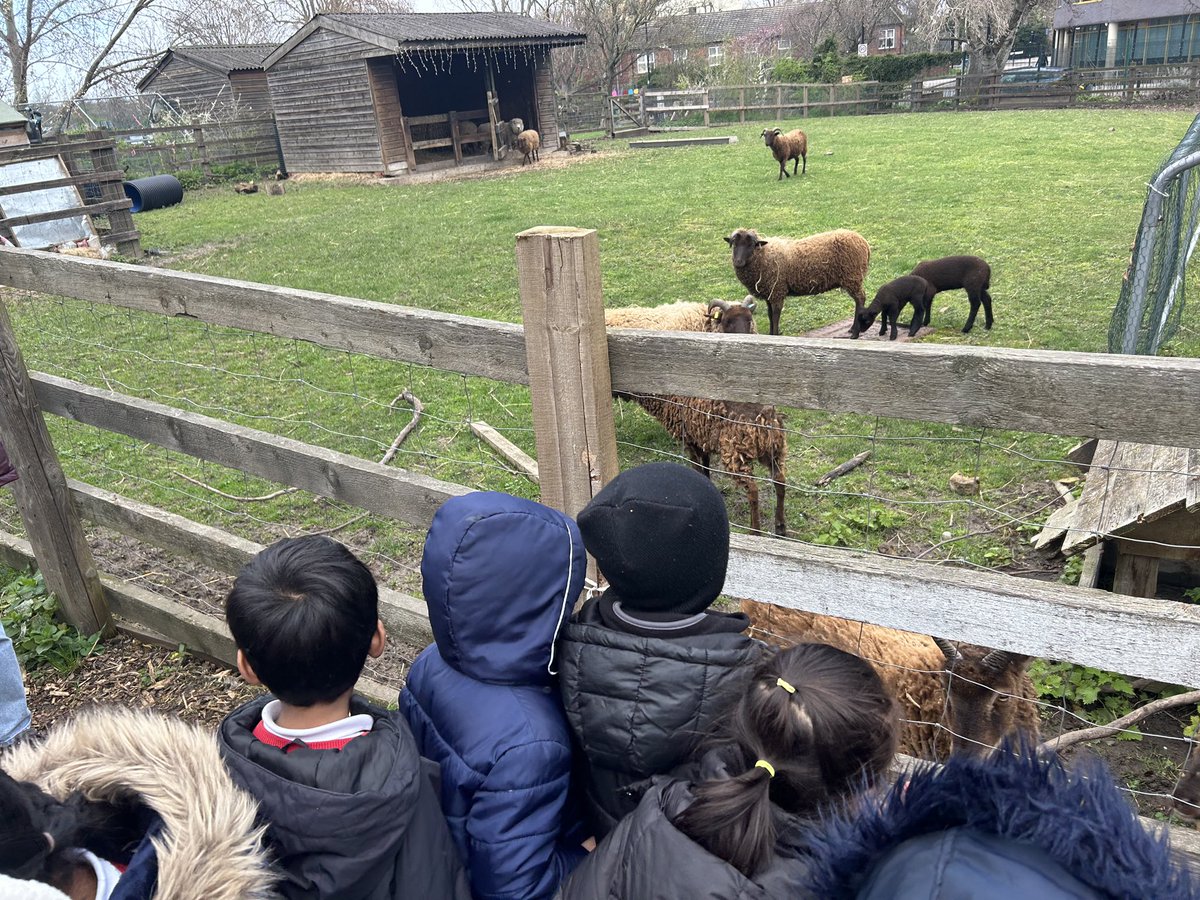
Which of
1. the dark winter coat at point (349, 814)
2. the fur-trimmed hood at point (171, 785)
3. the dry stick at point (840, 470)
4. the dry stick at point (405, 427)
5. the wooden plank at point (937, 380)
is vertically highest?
the wooden plank at point (937, 380)

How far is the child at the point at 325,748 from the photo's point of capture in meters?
1.54

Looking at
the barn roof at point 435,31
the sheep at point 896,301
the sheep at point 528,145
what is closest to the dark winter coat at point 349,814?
the sheep at point 896,301

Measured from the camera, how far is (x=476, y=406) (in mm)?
7211

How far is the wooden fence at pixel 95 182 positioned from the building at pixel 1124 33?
48094 mm

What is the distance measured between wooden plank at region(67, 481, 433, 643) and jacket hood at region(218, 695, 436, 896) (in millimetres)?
1405

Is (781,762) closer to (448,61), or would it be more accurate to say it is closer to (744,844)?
(744,844)

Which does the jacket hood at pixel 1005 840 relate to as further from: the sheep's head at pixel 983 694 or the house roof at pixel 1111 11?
the house roof at pixel 1111 11

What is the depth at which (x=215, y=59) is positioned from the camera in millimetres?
33375

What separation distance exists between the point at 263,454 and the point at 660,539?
2.12m

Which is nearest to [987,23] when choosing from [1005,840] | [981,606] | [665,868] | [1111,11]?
[1111,11]

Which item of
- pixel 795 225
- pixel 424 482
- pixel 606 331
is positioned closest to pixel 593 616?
pixel 606 331

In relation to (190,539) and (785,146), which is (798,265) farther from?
(785,146)

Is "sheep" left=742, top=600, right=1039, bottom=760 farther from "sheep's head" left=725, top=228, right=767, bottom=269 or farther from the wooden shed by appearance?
"sheep's head" left=725, top=228, right=767, bottom=269

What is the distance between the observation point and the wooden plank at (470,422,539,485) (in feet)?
18.8
